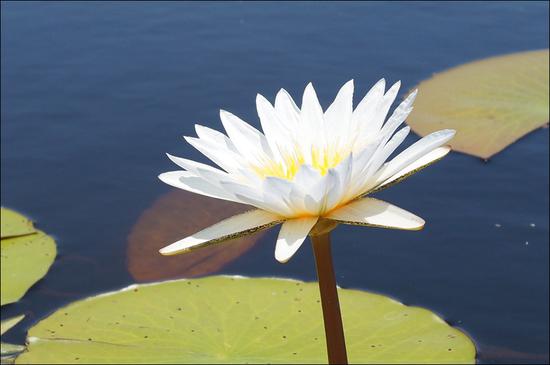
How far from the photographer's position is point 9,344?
9.09 ft

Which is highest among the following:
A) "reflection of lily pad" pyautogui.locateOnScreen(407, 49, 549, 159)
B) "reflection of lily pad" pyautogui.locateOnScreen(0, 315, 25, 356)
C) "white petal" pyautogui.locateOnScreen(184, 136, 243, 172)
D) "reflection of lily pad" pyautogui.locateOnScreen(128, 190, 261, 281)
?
"white petal" pyautogui.locateOnScreen(184, 136, 243, 172)

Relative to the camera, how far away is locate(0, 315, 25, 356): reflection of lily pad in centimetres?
270

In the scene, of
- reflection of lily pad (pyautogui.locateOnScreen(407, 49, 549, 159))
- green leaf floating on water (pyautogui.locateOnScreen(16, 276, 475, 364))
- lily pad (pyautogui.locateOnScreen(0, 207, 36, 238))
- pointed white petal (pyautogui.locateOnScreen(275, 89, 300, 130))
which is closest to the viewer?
pointed white petal (pyautogui.locateOnScreen(275, 89, 300, 130))

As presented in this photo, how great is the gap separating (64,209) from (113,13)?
8.92 ft

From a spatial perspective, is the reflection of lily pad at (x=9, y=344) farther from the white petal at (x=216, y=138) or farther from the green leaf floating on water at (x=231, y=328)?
the white petal at (x=216, y=138)

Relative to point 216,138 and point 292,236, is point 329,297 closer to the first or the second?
point 292,236

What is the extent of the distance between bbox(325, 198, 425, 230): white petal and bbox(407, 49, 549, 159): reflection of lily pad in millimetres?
3011

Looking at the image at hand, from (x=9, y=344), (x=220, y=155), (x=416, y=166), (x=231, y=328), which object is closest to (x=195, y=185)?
(x=220, y=155)

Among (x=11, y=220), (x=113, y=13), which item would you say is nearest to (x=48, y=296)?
(x=11, y=220)

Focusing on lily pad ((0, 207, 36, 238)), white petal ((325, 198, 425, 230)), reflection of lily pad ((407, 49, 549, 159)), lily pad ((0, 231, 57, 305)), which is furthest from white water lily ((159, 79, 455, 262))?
reflection of lily pad ((407, 49, 549, 159))

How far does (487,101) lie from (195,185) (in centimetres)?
355

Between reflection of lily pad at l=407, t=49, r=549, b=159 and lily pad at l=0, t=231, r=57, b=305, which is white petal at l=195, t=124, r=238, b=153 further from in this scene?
reflection of lily pad at l=407, t=49, r=549, b=159

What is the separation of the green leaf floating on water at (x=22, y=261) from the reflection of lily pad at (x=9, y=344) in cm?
10

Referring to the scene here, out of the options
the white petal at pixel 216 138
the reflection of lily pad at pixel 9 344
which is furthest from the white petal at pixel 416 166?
the reflection of lily pad at pixel 9 344
